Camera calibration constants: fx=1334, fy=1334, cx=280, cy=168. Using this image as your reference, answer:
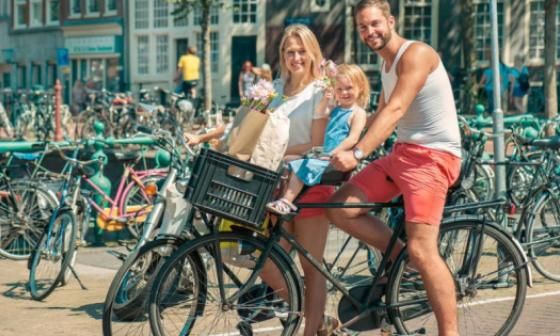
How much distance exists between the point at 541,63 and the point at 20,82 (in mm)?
22910

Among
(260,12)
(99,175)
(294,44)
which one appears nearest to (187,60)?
(260,12)

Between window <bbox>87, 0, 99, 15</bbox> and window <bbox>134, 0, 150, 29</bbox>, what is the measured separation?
2818 mm

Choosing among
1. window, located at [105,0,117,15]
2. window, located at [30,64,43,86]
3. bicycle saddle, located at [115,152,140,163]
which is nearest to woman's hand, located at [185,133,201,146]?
bicycle saddle, located at [115,152,140,163]

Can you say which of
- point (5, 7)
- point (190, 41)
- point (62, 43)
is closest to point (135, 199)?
point (190, 41)

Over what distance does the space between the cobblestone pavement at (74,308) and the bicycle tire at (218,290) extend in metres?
1.12

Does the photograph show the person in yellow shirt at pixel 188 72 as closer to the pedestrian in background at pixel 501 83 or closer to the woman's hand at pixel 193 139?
the pedestrian in background at pixel 501 83

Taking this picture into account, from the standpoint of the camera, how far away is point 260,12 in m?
41.5

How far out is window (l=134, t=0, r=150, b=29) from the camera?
148 feet

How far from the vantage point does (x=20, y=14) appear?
53.7m

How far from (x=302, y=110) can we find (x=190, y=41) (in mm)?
36997

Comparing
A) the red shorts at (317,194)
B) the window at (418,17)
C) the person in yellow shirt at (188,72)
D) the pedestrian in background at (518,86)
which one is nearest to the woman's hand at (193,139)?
the red shorts at (317,194)

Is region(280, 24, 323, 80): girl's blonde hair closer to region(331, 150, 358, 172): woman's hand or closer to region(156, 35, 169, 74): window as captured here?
region(331, 150, 358, 172): woman's hand

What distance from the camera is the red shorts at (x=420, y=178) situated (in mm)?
6188

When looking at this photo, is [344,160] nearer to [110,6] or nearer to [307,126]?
[307,126]
